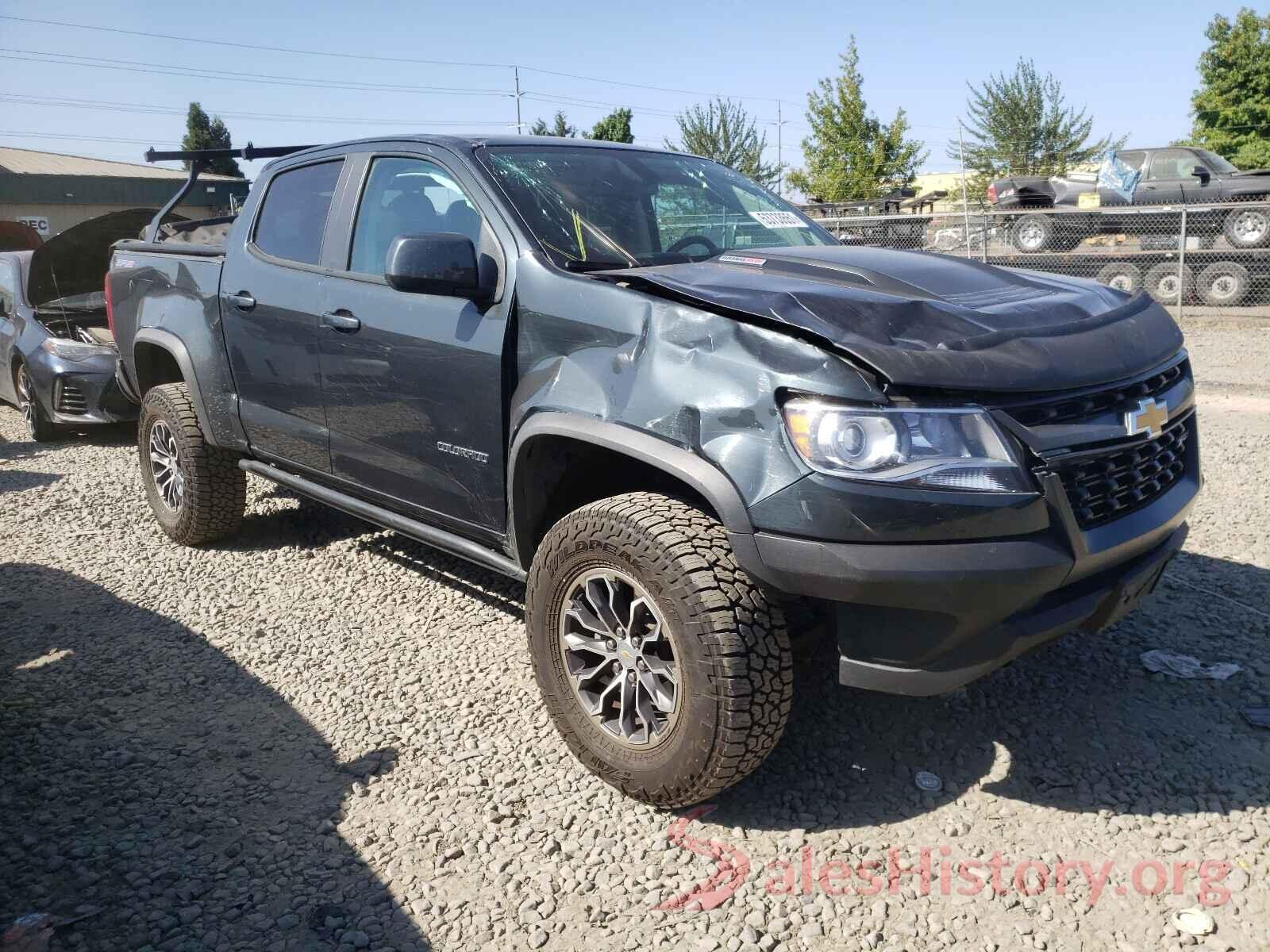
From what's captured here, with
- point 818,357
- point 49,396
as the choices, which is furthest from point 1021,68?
point 818,357

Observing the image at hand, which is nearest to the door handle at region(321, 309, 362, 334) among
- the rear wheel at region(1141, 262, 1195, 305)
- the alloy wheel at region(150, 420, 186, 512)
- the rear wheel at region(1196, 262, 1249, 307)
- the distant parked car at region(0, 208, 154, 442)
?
the alloy wheel at region(150, 420, 186, 512)

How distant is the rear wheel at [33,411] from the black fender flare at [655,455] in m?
6.83

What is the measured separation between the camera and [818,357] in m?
2.46

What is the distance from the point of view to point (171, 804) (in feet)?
9.89

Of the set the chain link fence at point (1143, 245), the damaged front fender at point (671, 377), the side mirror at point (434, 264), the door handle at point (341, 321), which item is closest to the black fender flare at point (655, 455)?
the damaged front fender at point (671, 377)

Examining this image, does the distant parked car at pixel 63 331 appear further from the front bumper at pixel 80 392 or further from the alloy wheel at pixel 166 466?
the alloy wheel at pixel 166 466

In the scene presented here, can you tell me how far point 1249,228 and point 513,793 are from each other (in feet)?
48.7

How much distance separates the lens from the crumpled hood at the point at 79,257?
27.5 feet

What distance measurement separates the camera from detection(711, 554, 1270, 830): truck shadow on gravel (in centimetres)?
292

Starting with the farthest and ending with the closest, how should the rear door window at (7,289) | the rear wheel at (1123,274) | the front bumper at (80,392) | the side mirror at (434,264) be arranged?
the rear wheel at (1123,274), the rear door window at (7,289), the front bumper at (80,392), the side mirror at (434,264)

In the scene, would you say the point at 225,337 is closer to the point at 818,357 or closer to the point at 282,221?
the point at 282,221

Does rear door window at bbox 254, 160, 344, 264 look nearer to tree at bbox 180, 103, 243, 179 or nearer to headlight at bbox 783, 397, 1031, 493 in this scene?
headlight at bbox 783, 397, 1031, 493

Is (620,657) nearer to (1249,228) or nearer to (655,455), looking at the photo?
(655,455)

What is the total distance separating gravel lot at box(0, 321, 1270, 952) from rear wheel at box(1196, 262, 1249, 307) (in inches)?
459
